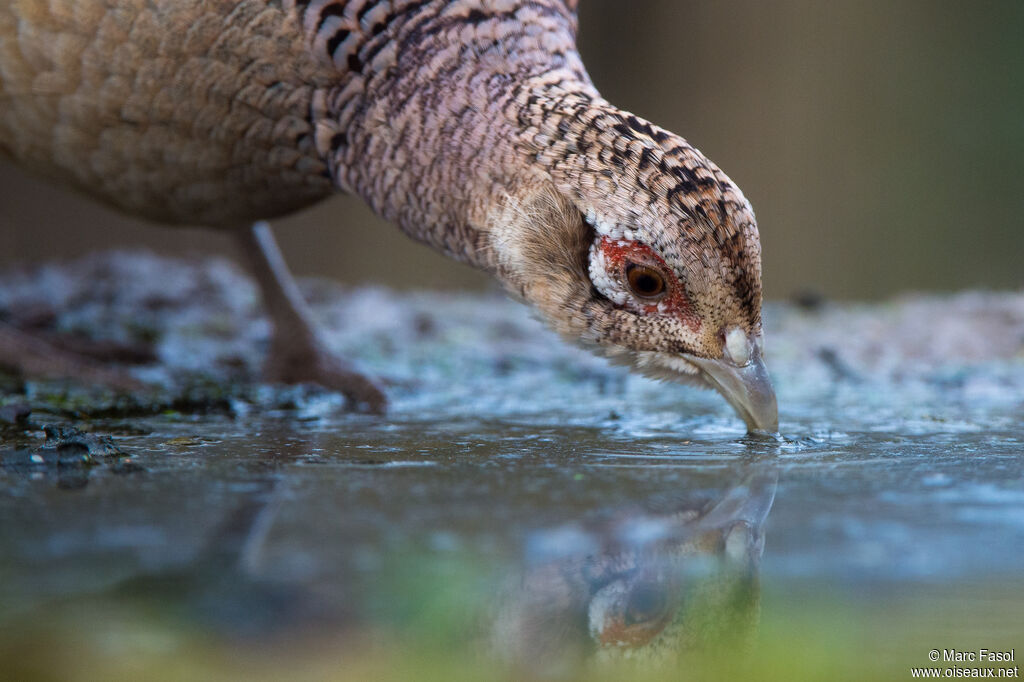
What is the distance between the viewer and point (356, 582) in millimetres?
1850

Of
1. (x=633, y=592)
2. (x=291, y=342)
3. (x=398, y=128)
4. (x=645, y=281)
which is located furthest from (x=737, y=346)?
(x=291, y=342)

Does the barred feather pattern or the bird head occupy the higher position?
the barred feather pattern

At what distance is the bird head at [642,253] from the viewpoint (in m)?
3.01

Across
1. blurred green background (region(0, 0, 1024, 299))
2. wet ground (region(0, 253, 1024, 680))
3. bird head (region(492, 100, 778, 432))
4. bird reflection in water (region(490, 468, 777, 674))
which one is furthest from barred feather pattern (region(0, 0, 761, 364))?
blurred green background (region(0, 0, 1024, 299))

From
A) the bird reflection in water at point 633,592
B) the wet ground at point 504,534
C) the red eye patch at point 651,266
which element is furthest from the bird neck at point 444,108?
the bird reflection in water at point 633,592

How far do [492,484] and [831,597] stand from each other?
36.5 inches

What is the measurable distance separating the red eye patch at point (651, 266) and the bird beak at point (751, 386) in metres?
0.16

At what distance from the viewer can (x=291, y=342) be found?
4.80 meters

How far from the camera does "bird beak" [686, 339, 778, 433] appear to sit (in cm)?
320

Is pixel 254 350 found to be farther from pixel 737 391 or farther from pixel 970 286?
pixel 970 286

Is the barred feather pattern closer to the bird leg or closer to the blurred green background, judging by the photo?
the bird leg

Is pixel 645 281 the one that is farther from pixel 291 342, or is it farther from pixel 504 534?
pixel 291 342

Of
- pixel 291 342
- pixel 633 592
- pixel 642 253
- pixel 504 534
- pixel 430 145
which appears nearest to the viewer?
pixel 633 592

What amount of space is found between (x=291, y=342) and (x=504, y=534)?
2.85 metres
